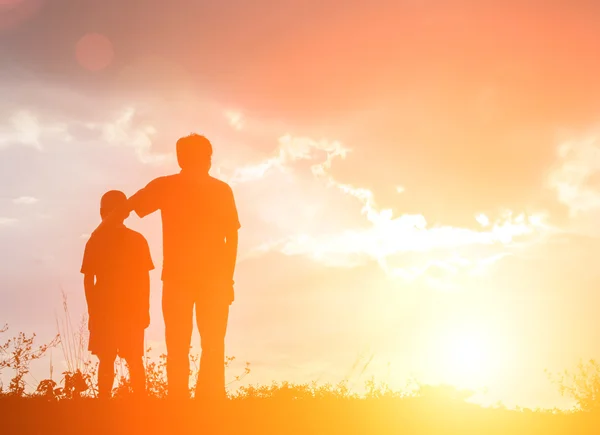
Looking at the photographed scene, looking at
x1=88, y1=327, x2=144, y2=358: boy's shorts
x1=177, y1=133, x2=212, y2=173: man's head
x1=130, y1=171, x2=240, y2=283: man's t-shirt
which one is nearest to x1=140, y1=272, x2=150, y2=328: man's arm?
x1=88, y1=327, x2=144, y2=358: boy's shorts

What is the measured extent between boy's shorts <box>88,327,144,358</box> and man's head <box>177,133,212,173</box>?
9.06 feet

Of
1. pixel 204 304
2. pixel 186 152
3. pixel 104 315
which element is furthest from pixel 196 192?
pixel 104 315

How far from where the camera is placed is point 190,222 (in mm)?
8219

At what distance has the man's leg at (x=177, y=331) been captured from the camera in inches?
320

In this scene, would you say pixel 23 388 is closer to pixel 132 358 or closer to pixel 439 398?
pixel 132 358

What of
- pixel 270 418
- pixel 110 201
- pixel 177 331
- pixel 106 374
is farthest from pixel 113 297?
pixel 270 418

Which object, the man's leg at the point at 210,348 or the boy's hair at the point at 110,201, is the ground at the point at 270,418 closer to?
the man's leg at the point at 210,348

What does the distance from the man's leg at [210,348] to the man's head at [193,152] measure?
1754mm

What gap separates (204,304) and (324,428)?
212 cm

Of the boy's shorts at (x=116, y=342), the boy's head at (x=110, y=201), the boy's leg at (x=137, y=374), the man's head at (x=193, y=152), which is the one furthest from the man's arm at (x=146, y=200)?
the boy's leg at (x=137, y=374)

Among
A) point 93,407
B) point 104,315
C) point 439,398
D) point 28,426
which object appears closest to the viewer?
point 28,426

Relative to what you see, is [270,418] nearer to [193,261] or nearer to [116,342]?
[193,261]

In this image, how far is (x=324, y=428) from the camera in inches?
318

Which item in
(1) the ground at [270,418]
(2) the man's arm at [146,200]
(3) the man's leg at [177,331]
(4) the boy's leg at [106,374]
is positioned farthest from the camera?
(4) the boy's leg at [106,374]
